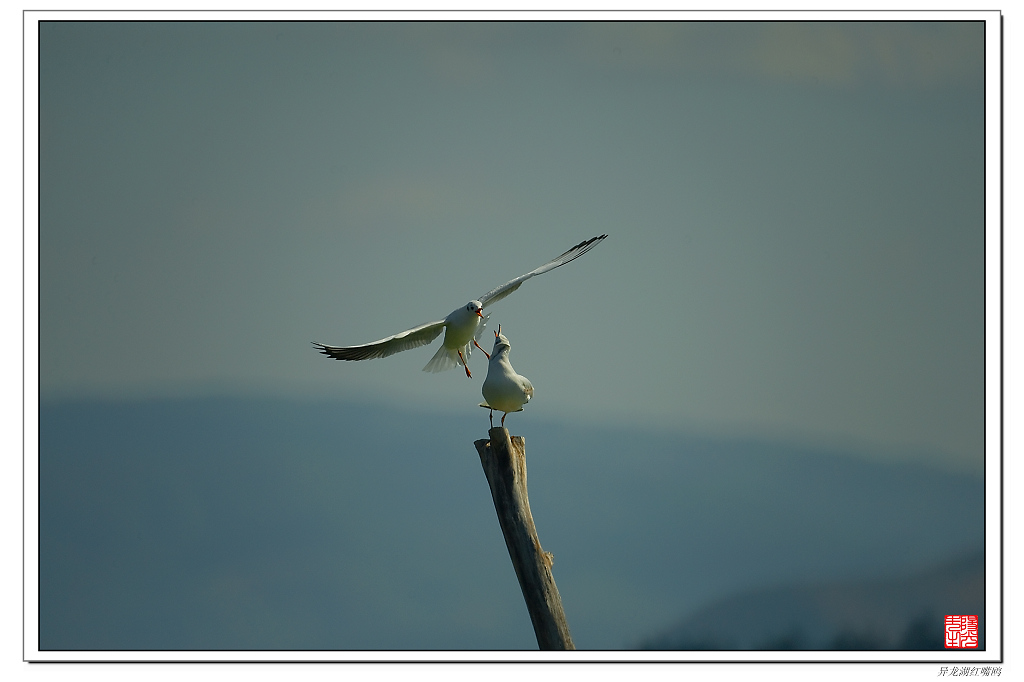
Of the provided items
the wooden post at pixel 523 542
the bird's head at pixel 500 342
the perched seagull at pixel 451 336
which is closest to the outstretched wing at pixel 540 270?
the perched seagull at pixel 451 336

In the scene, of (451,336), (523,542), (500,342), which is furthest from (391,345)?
(523,542)

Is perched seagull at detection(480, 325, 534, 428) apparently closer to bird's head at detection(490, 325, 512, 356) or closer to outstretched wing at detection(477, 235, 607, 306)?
bird's head at detection(490, 325, 512, 356)

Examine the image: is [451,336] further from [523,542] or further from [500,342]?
[523,542]

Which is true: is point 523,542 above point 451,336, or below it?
below

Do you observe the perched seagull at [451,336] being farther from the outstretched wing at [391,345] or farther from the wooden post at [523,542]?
the wooden post at [523,542]

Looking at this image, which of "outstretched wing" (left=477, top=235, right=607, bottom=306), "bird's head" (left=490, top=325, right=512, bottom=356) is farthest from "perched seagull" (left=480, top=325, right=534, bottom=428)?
"outstretched wing" (left=477, top=235, right=607, bottom=306)
